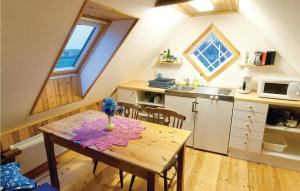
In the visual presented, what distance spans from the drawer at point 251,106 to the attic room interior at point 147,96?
13 millimetres

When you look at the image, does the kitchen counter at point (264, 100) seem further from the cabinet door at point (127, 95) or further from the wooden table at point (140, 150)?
the cabinet door at point (127, 95)

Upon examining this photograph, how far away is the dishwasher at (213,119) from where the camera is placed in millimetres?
2502

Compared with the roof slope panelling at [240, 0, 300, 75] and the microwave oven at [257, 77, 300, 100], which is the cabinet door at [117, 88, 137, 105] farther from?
the roof slope panelling at [240, 0, 300, 75]

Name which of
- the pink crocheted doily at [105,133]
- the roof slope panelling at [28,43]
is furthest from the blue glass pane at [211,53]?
the roof slope panelling at [28,43]

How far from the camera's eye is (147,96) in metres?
3.40

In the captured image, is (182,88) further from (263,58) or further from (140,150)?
(140,150)

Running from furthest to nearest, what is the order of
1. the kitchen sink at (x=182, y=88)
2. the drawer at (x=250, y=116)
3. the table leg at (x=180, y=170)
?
the kitchen sink at (x=182, y=88) → the drawer at (x=250, y=116) → the table leg at (x=180, y=170)

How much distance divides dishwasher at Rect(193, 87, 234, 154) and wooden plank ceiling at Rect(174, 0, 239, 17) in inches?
45.8

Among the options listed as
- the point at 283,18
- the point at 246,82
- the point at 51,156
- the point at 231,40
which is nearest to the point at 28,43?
the point at 51,156

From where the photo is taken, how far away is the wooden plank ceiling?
2279 millimetres

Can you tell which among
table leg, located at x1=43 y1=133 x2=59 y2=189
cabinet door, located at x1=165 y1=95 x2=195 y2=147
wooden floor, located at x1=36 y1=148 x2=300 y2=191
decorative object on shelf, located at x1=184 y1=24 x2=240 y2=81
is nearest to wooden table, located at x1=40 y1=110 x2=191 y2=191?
table leg, located at x1=43 y1=133 x2=59 y2=189

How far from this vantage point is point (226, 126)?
255 centimetres

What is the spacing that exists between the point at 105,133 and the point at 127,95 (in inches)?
61.2

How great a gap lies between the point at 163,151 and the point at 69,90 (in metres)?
1.71
